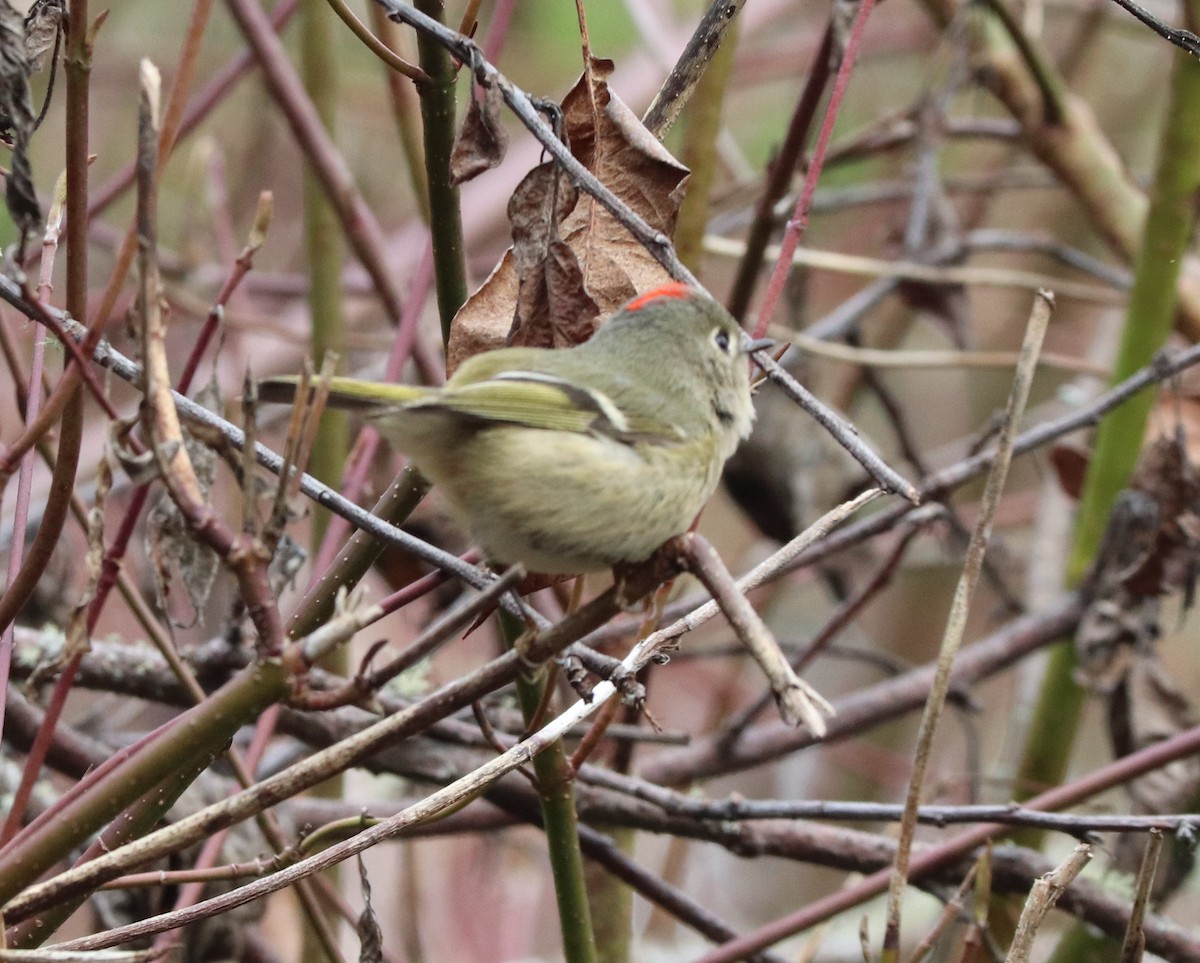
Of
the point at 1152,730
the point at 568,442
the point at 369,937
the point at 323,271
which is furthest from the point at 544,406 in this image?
the point at 1152,730

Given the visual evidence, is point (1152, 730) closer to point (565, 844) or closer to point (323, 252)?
point (565, 844)

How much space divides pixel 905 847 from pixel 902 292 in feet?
8.94

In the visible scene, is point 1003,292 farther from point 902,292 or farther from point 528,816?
point 528,816

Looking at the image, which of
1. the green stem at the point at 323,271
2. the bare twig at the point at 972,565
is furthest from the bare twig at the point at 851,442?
the green stem at the point at 323,271

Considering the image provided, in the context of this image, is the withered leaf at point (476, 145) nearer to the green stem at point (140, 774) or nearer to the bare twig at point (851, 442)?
the bare twig at point (851, 442)

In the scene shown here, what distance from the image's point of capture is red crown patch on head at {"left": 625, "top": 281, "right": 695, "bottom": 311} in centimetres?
178

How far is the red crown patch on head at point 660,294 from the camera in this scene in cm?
178

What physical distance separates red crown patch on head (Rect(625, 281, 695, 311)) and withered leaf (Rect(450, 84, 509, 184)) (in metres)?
0.31

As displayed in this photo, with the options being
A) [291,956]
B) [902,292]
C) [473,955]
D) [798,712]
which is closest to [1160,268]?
[902,292]

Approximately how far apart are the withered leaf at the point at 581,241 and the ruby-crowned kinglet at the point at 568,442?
0.19 ft

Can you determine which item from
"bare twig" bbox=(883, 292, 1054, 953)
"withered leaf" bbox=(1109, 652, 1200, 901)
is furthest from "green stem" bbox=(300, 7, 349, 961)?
"withered leaf" bbox=(1109, 652, 1200, 901)

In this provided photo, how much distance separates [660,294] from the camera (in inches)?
70.5

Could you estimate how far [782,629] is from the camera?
6191 mm

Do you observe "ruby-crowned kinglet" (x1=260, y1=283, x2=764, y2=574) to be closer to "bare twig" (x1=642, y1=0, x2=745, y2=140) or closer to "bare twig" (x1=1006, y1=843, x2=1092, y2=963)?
"bare twig" (x1=642, y1=0, x2=745, y2=140)
